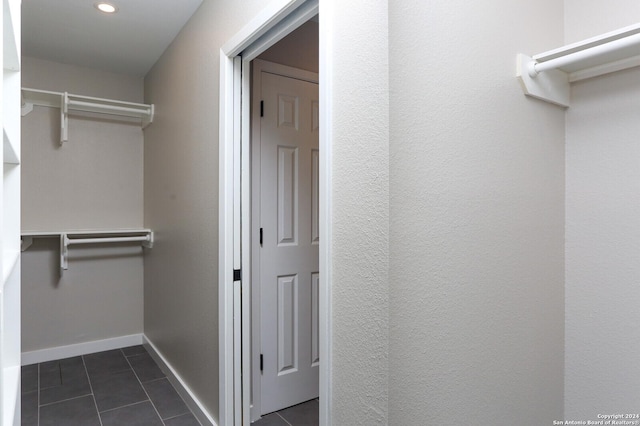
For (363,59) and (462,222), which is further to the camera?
(462,222)

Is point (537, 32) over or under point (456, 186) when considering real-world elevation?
over

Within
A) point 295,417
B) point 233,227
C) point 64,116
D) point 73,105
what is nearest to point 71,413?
point 295,417

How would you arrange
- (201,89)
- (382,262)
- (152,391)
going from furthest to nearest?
→ (152,391)
(201,89)
(382,262)

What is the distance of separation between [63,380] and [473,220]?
2.90 metres

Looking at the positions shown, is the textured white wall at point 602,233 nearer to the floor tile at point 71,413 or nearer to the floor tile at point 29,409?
the floor tile at point 71,413

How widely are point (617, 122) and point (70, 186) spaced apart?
3530 millimetres

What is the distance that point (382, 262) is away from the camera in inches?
40.5

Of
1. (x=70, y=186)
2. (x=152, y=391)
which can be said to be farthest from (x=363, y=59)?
(x=70, y=186)

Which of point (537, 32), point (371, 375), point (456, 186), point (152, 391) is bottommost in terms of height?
point (152, 391)

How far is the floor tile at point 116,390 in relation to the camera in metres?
2.41

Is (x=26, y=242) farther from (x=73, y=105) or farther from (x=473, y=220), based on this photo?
(x=473, y=220)

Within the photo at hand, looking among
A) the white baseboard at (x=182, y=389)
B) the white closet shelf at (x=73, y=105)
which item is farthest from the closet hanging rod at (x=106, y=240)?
the white baseboard at (x=182, y=389)

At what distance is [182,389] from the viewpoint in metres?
2.45

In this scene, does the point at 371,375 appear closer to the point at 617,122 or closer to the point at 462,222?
the point at 462,222
